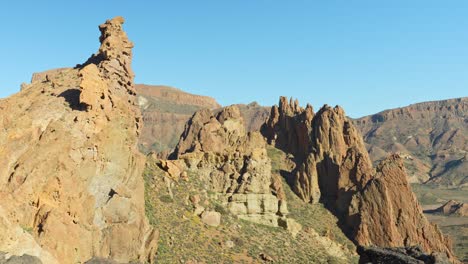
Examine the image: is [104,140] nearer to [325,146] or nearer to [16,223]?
[16,223]

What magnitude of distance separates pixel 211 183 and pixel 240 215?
5312mm

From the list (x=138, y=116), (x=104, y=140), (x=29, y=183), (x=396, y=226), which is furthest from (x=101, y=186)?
(x=396, y=226)

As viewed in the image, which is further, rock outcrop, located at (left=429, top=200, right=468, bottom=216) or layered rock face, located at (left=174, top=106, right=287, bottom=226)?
rock outcrop, located at (left=429, top=200, right=468, bottom=216)

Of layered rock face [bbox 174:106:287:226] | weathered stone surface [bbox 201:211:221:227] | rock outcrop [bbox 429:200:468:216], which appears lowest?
rock outcrop [bbox 429:200:468:216]

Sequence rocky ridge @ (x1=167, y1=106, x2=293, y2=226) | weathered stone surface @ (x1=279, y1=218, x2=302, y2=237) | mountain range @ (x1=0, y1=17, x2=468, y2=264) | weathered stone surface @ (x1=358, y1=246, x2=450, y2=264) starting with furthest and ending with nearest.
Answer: weathered stone surface @ (x1=279, y1=218, x2=302, y2=237) < rocky ridge @ (x1=167, y1=106, x2=293, y2=226) < weathered stone surface @ (x1=358, y1=246, x2=450, y2=264) < mountain range @ (x1=0, y1=17, x2=468, y2=264)

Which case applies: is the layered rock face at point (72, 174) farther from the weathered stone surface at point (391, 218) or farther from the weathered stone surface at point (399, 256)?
the weathered stone surface at point (391, 218)

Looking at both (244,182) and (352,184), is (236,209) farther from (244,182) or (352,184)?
(352,184)

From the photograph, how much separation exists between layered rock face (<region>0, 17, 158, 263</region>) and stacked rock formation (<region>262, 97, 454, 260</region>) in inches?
1428

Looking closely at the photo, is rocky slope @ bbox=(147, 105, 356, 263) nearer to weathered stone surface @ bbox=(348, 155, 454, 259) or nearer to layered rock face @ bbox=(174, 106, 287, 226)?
layered rock face @ bbox=(174, 106, 287, 226)

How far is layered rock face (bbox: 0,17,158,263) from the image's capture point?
2488 cm

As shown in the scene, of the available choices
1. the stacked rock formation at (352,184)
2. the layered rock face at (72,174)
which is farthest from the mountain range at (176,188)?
the stacked rock formation at (352,184)

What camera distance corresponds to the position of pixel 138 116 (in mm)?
42500

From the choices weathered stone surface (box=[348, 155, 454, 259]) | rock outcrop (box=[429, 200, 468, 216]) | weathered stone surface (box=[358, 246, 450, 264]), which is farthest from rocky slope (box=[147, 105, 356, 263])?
rock outcrop (box=[429, 200, 468, 216])

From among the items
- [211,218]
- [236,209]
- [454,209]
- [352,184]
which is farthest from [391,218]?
[454,209]
